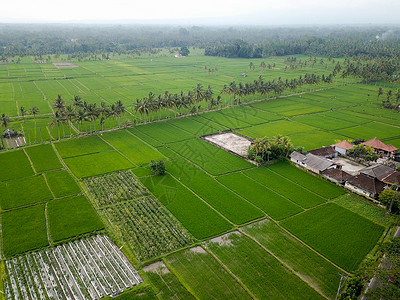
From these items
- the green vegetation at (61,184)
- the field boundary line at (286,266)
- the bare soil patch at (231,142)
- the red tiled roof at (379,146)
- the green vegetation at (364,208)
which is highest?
the red tiled roof at (379,146)

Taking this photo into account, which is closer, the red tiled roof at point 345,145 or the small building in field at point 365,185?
the small building in field at point 365,185

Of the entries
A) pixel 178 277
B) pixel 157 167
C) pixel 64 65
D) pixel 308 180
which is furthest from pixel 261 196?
pixel 64 65

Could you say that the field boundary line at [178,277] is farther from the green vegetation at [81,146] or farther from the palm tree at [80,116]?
the palm tree at [80,116]

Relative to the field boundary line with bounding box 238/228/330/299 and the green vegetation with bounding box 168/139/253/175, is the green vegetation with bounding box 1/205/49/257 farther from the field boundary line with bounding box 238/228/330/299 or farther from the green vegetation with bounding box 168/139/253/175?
the green vegetation with bounding box 168/139/253/175

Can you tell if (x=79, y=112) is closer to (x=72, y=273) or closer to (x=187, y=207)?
(x=187, y=207)

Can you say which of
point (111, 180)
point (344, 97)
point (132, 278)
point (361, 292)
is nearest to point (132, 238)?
point (132, 278)

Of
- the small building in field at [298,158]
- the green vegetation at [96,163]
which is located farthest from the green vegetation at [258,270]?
the green vegetation at [96,163]
